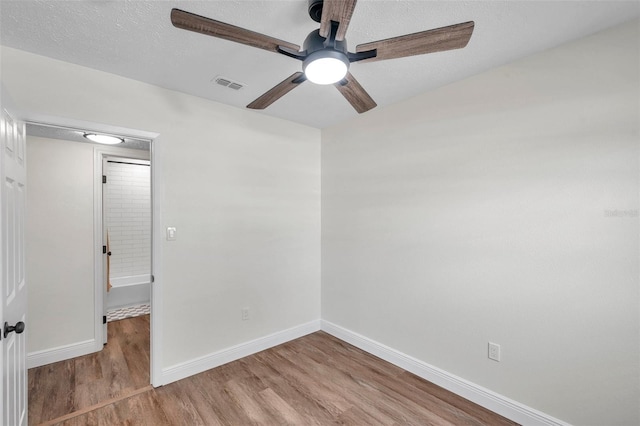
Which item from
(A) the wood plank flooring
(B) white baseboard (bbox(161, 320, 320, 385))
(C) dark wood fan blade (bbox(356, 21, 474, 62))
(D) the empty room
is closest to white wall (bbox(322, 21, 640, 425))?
(D) the empty room

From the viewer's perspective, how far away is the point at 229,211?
2855 millimetres

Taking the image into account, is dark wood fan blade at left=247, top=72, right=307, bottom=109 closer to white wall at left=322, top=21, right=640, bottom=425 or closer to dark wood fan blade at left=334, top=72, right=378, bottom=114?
dark wood fan blade at left=334, top=72, right=378, bottom=114

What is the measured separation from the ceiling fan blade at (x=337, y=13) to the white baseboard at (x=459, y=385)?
8.51 ft

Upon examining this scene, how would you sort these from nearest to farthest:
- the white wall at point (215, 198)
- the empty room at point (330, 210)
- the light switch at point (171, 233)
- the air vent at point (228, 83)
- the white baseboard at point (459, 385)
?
the empty room at point (330, 210), the white baseboard at point (459, 385), the white wall at point (215, 198), the air vent at point (228, 83), the light switch at point (171, 233)

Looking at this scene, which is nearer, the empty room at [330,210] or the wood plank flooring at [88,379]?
the empty room at [330,210]

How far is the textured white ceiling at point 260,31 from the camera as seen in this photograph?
151 cm

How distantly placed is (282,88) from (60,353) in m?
3.39

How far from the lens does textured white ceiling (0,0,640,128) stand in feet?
4.95

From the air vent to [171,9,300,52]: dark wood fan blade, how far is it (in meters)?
1.12

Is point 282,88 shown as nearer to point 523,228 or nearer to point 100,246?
point 523,228

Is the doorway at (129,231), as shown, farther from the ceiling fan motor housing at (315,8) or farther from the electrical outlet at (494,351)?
the electrical outlet at (494,351)

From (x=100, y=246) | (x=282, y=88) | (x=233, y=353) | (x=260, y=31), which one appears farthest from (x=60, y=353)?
(x=260, y=31)

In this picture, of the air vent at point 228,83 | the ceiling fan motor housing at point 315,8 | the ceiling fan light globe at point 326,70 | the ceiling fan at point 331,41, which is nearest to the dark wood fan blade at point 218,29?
the ceiling fan at point 331,41

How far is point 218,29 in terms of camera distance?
1.20 meters
